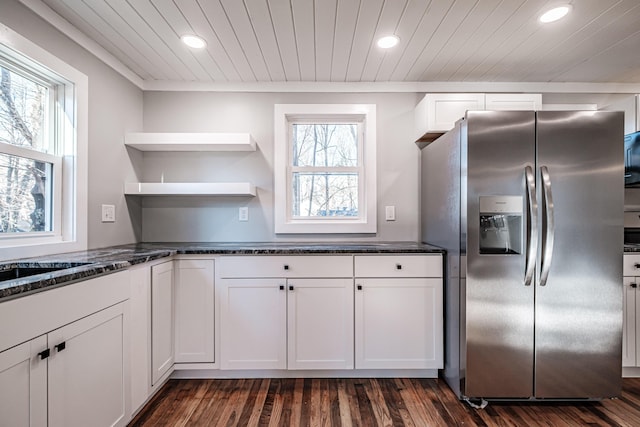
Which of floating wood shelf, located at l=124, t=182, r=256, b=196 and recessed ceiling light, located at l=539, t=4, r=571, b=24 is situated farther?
floating wood shelf, located at l=124, t=182, r=256, b=196

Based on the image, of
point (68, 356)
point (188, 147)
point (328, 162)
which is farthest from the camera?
point (328, 162)

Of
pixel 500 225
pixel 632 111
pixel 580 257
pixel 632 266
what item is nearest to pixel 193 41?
pixel 500 225

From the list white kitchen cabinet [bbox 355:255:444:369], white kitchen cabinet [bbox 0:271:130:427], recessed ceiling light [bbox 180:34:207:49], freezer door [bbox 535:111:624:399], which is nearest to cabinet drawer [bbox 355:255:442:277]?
white kitchen cabinet [bbox 355:255:444:369]

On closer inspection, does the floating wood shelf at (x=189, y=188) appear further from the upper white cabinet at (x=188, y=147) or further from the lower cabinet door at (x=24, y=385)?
the lower cabinet door at (x=24, y=385)

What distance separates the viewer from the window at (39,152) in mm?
1589

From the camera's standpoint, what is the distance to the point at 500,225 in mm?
1777

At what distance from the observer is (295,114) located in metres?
2.61

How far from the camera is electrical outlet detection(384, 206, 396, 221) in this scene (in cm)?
262

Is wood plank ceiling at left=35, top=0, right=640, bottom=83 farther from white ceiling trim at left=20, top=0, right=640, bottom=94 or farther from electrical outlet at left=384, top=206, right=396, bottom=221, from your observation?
electrical outlet at left=384, top=206, right=396, bottom=221

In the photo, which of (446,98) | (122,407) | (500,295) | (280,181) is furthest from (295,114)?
(122,407)

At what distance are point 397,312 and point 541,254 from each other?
932 mm

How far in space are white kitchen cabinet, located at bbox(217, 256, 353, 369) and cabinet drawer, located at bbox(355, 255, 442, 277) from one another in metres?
0.10

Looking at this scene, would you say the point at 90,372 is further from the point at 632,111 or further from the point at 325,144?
the point at 632,111

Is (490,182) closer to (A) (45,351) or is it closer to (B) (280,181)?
(B) (280,181)
